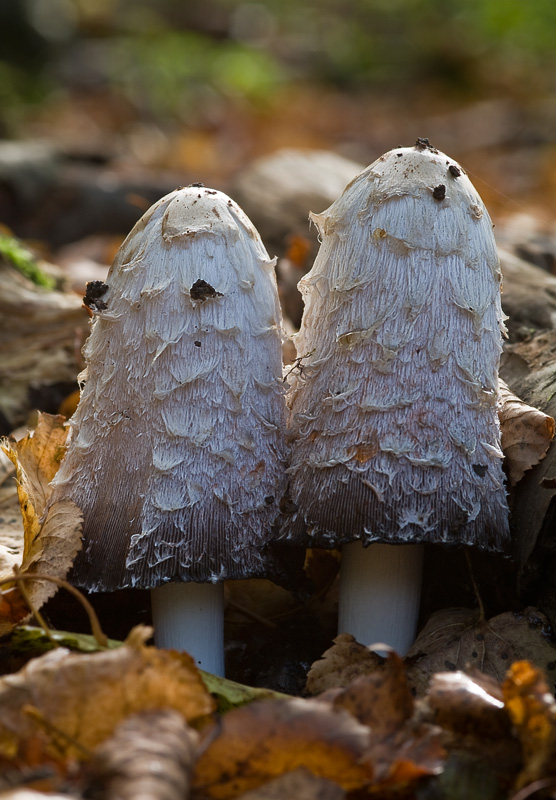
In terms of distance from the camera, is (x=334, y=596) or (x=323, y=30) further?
(x=323, y=30)

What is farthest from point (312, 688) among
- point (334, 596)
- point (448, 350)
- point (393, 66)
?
point (393, 66)

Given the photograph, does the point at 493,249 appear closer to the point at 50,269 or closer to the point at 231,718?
the point at 231,718

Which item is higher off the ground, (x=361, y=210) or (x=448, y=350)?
(x=361, y=210)

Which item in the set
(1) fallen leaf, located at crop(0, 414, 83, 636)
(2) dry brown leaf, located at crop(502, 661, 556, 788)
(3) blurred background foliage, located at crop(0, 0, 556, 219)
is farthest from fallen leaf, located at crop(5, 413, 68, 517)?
(3) blurred background foliage, located at crop(0, 0, 556, 219)

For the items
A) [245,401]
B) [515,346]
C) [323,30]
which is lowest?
[245,401]

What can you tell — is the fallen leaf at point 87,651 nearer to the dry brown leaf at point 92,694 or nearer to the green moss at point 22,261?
the dry brown leaf at point 92,694

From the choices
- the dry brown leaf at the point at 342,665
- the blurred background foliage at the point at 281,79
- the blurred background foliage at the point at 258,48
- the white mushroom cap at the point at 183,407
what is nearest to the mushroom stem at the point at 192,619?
the white mushroom cap at the point at 183,407

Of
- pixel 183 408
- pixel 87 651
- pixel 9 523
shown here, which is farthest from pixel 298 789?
pixel 9 523

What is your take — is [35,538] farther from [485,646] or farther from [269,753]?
[485,646]
